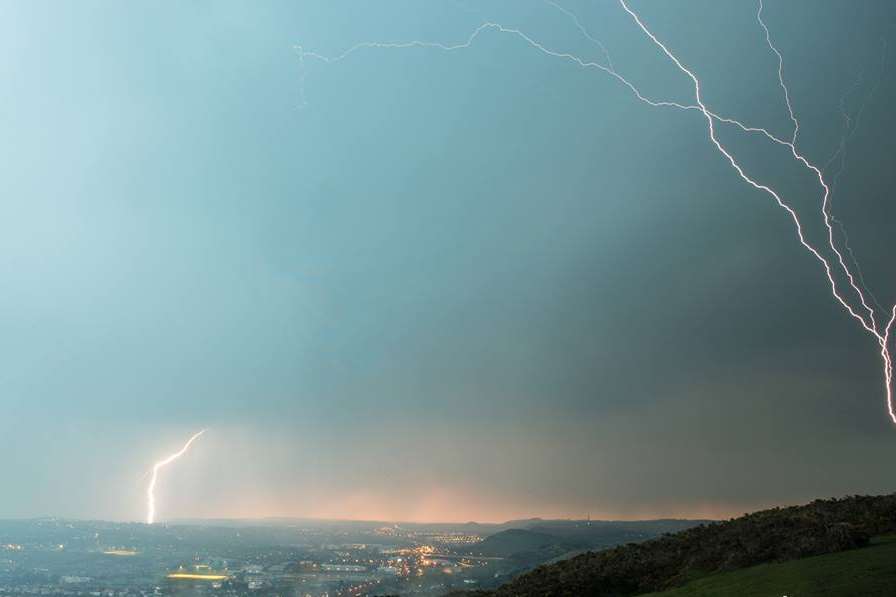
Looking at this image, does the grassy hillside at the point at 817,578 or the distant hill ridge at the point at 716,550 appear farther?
the distant hill ridge at the point at 716,550

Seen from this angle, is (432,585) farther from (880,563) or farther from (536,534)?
(536,534)

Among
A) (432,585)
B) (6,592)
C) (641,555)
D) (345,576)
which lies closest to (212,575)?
(345,576)

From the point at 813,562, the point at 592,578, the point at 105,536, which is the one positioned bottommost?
the point at 105,536

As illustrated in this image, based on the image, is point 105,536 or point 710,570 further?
point 105,536

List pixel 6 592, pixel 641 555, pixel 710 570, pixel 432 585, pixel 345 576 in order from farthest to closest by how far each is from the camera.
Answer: pixel 345 576
pixel 6 592
pixel 432 585
pixel 641 555
pixel 710 570
